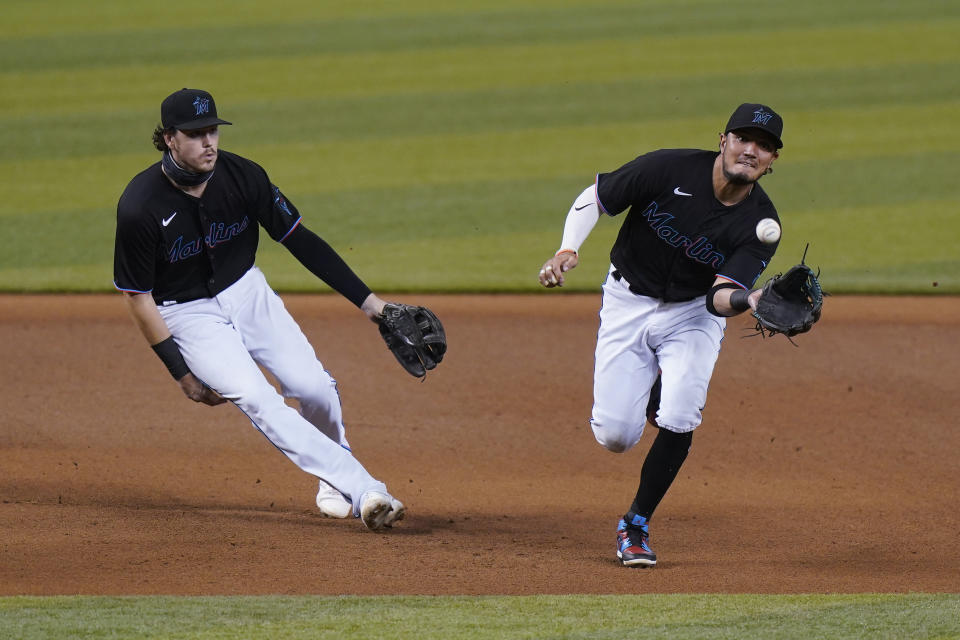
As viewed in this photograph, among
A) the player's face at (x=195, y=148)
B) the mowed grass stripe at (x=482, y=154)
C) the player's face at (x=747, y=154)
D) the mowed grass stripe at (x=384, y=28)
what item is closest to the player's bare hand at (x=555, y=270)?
the player's face at (x=747, y=154)

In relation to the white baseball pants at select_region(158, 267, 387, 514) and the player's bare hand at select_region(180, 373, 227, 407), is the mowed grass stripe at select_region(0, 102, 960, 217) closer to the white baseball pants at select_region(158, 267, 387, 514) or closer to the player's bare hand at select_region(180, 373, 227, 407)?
the white baseball pants at select_region(158, 267, 387, 514)

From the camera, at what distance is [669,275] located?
17.2ft

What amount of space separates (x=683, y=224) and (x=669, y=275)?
235mm

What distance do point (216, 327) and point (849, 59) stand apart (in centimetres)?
1457

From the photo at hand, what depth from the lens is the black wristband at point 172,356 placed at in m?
5.06

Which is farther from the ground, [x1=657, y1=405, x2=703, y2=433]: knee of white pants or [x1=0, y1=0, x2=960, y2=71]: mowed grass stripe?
[x1=0, y1=0, x2=960, y2=71]: mowed grass stripe

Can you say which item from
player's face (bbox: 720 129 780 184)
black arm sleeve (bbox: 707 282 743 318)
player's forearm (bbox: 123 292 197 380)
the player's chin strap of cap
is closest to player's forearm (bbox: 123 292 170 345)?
player's forearm (bbox: 123 292 197 380)

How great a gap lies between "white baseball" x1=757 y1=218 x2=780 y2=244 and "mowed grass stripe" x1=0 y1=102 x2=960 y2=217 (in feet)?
26.4

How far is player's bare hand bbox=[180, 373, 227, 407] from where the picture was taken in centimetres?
509

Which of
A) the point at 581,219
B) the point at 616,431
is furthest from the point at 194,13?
the point at 616,431

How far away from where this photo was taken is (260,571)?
466cm

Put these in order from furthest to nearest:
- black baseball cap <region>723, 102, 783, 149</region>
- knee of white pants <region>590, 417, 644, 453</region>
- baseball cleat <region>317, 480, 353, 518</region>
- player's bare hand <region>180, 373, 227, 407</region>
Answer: baseball cleat <region>317, 480, 353, 518</region> < knee of white pants <region>590, 417, 644, 453</region> < player's bare hand <region>180, 373, 227, 407</region> < black baseball cap <region>723, 102, 783, 149</region>

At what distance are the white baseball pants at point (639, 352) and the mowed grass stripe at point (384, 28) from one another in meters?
13.6

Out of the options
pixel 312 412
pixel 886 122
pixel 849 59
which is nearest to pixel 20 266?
pixel 312 412
